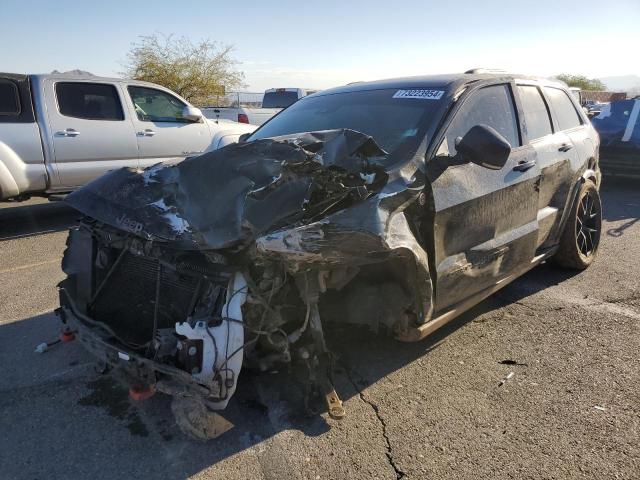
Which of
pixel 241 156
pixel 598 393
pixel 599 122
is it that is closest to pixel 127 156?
pixel 241 156

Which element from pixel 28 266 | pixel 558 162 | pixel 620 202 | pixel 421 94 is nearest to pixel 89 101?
pixel 28 266

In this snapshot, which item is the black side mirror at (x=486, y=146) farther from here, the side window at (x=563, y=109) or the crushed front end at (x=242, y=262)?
the side window at (x=563, y=109)

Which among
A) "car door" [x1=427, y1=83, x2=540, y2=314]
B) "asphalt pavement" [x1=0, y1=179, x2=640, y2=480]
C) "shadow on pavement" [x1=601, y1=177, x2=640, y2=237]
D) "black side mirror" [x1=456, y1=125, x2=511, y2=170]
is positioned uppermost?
"black side mirror" [x1=456, y1=125, x2=511, y2=170]

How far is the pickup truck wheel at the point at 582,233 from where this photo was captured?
4.83 m

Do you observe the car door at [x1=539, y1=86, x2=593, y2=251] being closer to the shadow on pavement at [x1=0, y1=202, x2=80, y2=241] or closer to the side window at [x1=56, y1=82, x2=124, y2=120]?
the shadow on pavement at [x1=0, y1=202, x2=80, y2=241]

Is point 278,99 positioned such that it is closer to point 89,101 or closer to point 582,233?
point 89,101

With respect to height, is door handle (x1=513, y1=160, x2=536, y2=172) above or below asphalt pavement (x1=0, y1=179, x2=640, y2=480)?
above

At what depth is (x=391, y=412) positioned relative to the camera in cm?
295

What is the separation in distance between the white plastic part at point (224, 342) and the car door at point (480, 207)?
4.13ft

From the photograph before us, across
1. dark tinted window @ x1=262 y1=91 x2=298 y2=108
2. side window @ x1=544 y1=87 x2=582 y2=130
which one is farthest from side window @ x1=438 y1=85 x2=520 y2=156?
dark tinted window @ x1=262 y1=91 x2=298 y2=108

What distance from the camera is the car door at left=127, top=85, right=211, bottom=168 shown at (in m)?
7.90

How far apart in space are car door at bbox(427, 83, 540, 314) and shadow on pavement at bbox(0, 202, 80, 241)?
5.25m

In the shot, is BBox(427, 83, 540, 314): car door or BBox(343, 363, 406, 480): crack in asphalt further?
BBox(427, 83, 540, 314): car door

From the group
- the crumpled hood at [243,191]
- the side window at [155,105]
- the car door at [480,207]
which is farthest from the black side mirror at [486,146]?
the side window at [155,105]
